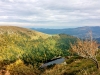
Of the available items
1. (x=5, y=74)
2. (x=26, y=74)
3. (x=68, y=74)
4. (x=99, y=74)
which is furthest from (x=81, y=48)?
(x=26, y=74)

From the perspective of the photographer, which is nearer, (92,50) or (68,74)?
(92,50)

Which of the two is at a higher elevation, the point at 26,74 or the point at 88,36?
the point at 88,36

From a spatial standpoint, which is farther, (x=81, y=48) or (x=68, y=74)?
(x=68, y=74)

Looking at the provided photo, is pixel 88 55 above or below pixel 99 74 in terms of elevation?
above

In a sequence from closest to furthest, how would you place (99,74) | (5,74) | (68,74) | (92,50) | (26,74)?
(99,74) < (92,50) < (68,74) < (5,74) < (26,74)

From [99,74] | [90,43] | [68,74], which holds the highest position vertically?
[90,43]

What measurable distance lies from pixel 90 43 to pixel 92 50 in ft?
4.69

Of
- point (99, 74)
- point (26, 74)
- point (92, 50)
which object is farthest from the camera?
point (26, 74)

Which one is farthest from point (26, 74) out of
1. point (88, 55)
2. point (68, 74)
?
point (88, 55)

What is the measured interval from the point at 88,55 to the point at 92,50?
58.8 inches

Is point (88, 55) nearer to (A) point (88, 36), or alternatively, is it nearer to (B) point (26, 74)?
(A) point (88, 36)

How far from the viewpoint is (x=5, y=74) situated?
14450 centimetres

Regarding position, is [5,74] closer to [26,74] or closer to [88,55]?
[26,74]

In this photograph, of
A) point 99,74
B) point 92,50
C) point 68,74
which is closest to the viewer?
point 99,74
